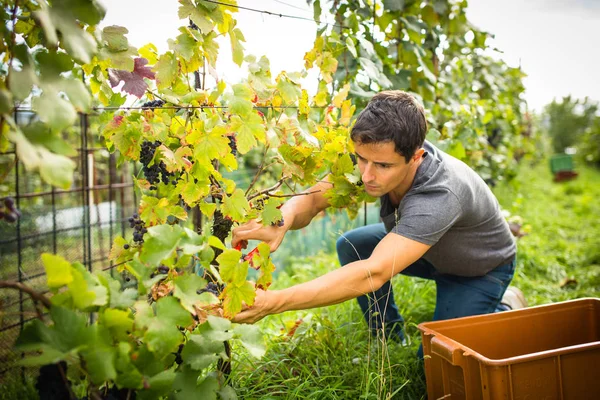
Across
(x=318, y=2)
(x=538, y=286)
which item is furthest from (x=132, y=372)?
(x=538, y=286)

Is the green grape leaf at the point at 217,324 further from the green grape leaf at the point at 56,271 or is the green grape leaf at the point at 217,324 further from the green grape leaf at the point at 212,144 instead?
the green grape leaf at the point at 212,144

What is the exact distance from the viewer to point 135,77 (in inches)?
65.0

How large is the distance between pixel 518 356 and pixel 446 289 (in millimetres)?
809

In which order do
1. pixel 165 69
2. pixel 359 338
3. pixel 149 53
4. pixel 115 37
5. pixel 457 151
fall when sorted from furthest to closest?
pixel 457 151 → pixel 359 338 → pixel 149 53 → pixel 165 69 → pixel 115 37

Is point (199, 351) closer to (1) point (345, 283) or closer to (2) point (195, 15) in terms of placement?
(1) point (345, 283)

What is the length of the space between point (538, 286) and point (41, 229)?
425cm

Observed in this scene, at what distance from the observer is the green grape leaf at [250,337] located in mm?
1309

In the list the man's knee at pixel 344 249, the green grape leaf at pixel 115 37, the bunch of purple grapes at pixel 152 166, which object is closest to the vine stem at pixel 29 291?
the bunch of purple grapes at pixel 152 166

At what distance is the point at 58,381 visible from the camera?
1.18 metres

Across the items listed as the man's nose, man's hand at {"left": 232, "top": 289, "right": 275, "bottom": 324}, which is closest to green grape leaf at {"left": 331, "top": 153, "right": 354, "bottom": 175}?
the man's nose

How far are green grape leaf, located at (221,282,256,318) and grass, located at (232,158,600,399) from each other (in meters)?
0.59

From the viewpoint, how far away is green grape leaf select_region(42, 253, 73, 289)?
103 centimetres

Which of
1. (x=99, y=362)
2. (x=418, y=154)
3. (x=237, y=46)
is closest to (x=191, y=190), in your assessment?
(x=237, y=46)

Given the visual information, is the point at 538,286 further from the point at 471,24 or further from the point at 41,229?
the point at 41,229
